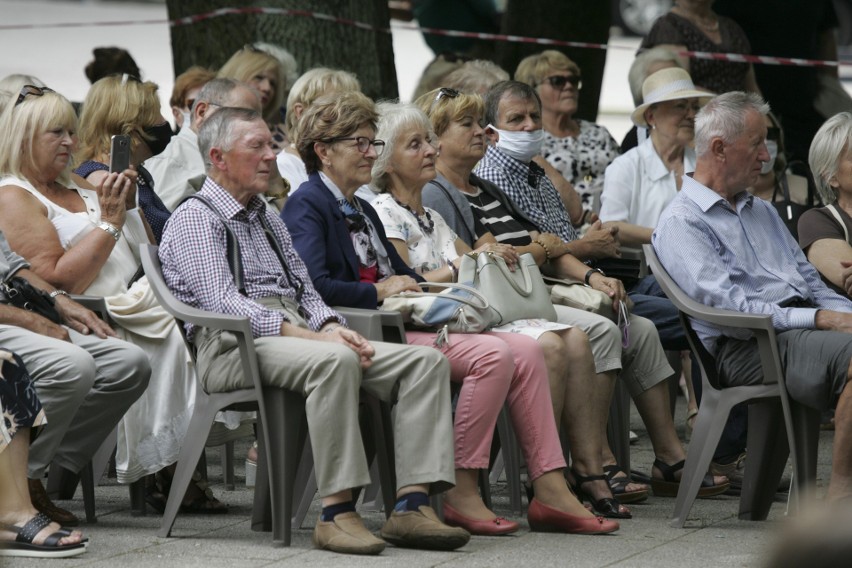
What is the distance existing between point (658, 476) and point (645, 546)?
1297 mm

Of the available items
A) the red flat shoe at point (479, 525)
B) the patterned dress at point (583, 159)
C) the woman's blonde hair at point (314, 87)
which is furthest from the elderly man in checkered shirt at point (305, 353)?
the patterned dress at point (583, 159)

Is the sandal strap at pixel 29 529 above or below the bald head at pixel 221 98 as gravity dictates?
below

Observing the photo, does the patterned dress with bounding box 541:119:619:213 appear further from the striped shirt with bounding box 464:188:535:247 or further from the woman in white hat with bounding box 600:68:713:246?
the striped shirt with bounding box 464:188:535:247

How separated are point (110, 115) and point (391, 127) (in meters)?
1.23

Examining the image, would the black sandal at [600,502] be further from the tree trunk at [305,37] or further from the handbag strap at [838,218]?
the tree trunk at [305,37]

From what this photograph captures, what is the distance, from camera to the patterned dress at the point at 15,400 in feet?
14.6

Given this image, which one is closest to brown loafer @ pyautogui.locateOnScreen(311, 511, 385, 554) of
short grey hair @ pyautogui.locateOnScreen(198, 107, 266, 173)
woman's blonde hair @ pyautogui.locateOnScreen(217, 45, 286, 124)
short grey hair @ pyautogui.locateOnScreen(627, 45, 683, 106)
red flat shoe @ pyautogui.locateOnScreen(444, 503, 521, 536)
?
red flat shoe @ pyautogui.locateOnScreen(444, 503, 521, 536)

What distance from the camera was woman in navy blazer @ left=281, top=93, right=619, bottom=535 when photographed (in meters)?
5.00

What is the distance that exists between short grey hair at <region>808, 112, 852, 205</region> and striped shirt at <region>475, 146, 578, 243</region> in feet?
3.90

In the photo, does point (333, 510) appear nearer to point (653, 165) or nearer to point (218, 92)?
point (218, 92)

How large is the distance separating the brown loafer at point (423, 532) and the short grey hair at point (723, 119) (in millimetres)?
1959

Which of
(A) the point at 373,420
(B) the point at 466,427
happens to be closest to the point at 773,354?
(B) the point at 466,427

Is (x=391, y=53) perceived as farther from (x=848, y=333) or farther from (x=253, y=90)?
(x=848, y=333)

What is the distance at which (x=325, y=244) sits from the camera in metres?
5.22
